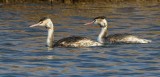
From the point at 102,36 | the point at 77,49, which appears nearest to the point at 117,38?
the point at 102,36

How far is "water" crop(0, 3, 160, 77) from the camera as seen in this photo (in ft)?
59.2

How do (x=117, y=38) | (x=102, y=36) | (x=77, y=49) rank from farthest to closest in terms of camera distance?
(x=102, y=36)
(x=117, y=38)
(x=77, y=49)

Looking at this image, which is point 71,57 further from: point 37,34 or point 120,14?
point 120,14

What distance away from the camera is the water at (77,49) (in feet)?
59.2

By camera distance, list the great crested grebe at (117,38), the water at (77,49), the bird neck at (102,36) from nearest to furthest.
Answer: the water at (77,49), the great crested grebe at (117,38), the bird neck at (102,36)

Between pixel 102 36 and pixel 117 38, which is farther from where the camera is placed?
pixel 102 36

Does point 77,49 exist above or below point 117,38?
below

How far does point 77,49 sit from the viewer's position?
2278cm

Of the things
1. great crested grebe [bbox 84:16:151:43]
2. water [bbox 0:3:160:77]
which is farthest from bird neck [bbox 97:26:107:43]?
water [bbox 0:3:160:77]

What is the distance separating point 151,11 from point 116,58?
15.3 metres

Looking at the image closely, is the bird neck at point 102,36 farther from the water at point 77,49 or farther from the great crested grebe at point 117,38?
the water at point 77,49

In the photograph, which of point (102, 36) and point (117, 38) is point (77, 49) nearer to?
point (117, 38)

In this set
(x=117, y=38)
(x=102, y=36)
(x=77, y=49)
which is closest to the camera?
(x=77, y=49)

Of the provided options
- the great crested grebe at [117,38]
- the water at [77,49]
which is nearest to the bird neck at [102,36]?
the great crested grebe at [117,38]
